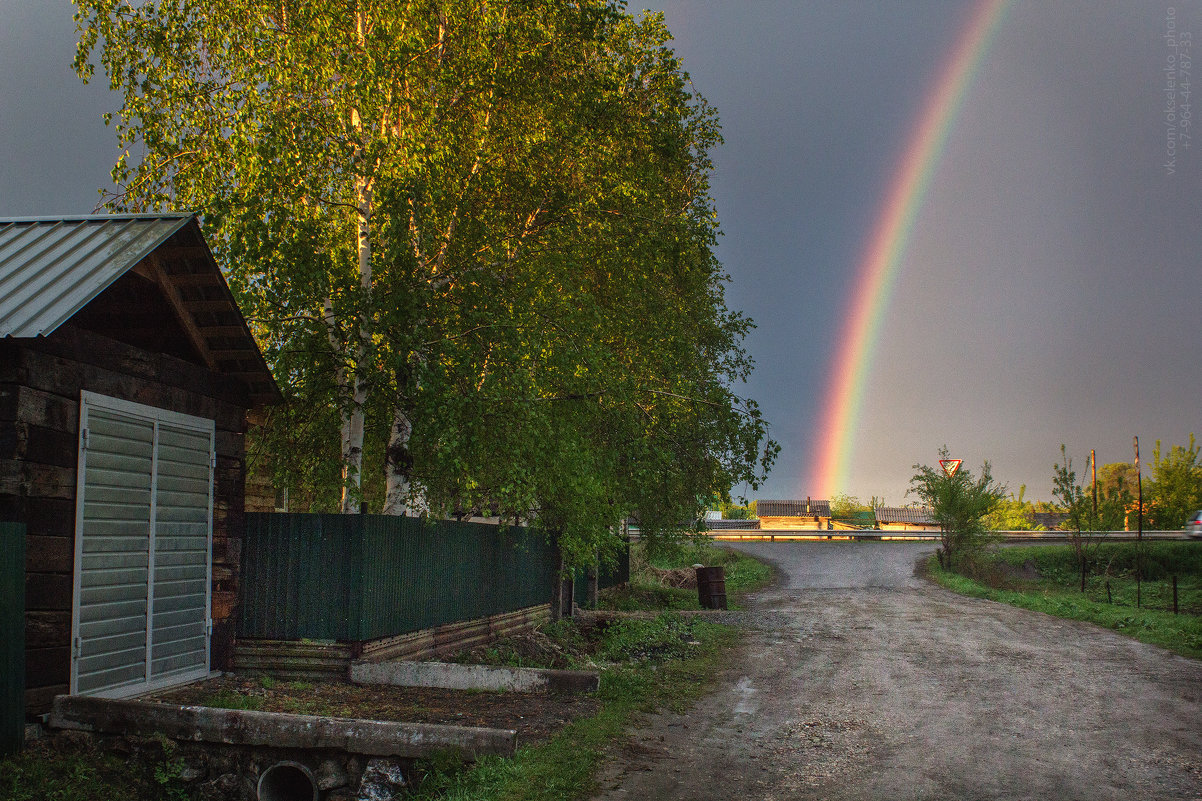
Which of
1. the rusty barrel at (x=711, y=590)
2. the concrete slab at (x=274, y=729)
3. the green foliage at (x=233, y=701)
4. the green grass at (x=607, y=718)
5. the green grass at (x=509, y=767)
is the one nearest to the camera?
the green grass at (x=509, y=767)

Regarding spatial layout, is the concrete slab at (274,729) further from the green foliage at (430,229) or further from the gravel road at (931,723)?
the green foliage at (430,229)

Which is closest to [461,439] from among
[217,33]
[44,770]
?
[44,770]

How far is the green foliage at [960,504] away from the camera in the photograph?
32906mm

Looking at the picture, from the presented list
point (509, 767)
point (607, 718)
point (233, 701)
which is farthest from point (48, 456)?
point (607, 718)

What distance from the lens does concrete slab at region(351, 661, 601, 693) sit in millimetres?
10914

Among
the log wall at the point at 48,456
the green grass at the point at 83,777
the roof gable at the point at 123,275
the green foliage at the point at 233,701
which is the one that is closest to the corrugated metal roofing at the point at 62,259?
the roof gable at the point at 123,275

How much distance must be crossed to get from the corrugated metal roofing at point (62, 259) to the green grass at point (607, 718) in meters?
4.78

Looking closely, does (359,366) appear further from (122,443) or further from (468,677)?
(468,677)

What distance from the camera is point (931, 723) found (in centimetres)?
969

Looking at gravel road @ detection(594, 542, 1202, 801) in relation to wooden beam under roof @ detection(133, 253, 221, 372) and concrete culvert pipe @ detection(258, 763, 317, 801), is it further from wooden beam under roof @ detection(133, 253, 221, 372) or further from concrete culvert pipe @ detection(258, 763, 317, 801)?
wooden beam under roof @ detection(133, 253, 221, 372)

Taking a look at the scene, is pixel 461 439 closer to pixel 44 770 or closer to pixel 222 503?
pixel 222 503

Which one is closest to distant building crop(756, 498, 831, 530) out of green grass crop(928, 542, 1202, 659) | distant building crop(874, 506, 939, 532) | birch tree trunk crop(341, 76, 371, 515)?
distant building crop(874, 506, 939, 532)

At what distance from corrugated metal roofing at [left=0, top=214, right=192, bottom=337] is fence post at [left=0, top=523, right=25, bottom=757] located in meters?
1.63

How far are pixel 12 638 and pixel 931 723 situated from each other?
8.55 m
